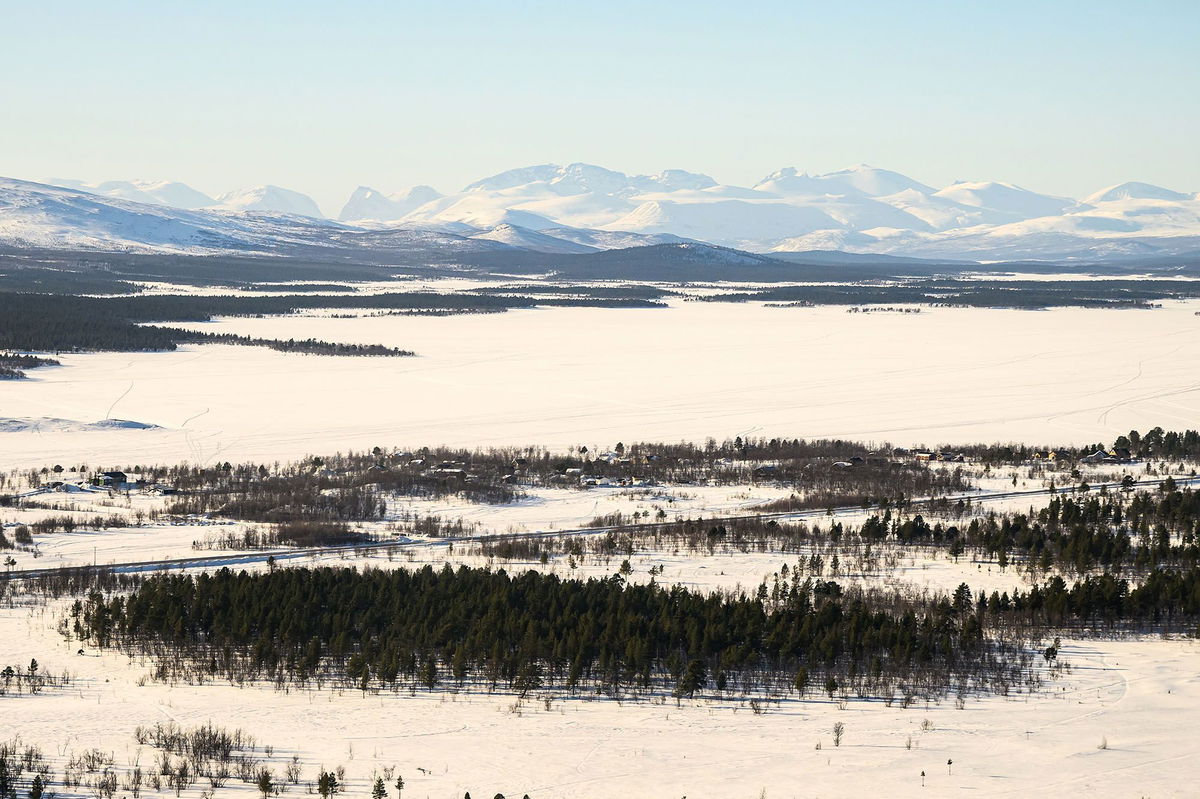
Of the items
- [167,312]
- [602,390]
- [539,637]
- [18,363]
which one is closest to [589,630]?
[539,637]

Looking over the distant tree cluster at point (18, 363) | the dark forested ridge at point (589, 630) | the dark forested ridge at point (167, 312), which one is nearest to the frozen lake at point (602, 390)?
the distant tree cluster at point (18, 363)

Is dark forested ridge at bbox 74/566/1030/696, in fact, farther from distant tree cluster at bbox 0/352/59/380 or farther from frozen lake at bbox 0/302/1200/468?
distant tree cluster at bbox 0/352/59/380

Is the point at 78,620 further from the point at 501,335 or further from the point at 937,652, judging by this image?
the point at 501,335

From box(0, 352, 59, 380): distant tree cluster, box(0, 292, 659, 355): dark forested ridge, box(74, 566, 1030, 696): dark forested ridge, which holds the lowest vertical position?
box(74, 566, 1030, 696): dark forested ridge

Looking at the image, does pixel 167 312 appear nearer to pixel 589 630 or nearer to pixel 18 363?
pixel 18 363

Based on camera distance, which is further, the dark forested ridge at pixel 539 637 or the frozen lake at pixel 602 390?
the frozen lake at pixel 602 390

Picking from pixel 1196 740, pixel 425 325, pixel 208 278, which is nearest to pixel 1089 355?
pixel 425 325

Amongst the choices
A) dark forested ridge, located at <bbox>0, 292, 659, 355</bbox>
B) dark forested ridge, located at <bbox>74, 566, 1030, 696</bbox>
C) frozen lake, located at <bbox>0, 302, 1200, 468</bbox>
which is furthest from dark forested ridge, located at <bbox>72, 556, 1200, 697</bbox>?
dark forested ridge, located at <bbox>0, 292, 659, 355</bbox>

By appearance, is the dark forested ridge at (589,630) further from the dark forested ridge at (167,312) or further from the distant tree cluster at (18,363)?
the dark forested ridge at (167,312)

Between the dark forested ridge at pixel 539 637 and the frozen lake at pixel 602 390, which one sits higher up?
the frozen lake at pixel 602 390
